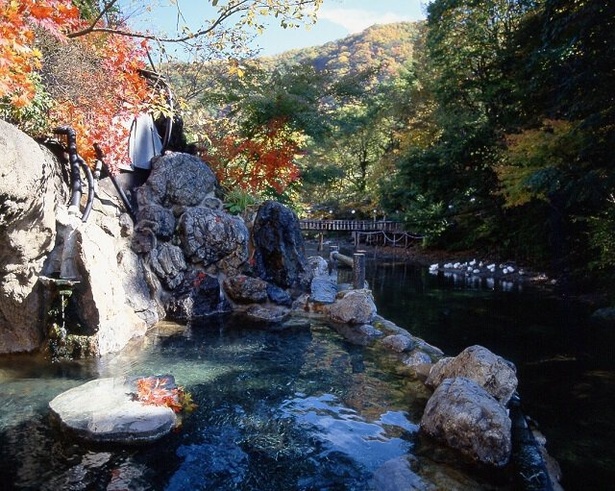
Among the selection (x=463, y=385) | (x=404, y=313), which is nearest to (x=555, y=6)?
(x=404, y=313)

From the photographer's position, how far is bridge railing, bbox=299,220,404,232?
99.0 feet

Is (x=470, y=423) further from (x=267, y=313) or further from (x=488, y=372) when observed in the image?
(x=267, y=313)

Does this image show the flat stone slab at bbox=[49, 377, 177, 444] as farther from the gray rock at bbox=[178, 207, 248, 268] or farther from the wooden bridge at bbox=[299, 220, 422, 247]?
the wooden bridge at bbox=[299, 220, 422, 247]

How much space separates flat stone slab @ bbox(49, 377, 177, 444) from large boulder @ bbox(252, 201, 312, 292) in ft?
21.0

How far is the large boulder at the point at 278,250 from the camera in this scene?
12078 millimetres

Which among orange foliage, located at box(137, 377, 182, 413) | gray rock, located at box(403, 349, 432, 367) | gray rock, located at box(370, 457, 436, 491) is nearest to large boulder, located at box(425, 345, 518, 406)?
gray rock, located at box(403, 349, 432, 367)

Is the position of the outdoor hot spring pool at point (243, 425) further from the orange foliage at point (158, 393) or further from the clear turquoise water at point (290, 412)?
the orange foliage at point (158, 393)

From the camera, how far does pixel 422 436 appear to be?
537 cm

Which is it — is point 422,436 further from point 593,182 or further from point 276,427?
point 593,182

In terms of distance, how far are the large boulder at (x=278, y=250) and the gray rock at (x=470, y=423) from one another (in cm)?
692

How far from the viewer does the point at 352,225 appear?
30.7 meters

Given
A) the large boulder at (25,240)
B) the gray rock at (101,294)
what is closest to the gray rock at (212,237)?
the gray rock at (101,294)

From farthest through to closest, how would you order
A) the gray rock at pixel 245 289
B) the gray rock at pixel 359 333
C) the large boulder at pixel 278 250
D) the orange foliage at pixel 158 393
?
1. the large boulder at pixel 278 250
2. the gray rock at pixel 245 289
3. the gray rock at pixel 359 333
4. the orange foliage at pixel 158 393

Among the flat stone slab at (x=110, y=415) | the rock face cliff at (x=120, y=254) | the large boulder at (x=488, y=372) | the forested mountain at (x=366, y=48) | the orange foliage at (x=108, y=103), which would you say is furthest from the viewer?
the forested mountain at (x=366, y=48)
